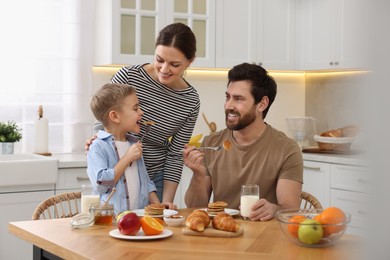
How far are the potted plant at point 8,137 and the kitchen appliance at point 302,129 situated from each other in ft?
6.99

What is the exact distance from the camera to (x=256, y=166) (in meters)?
2.62

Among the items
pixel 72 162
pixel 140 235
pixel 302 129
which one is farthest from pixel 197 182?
pixel 302 129

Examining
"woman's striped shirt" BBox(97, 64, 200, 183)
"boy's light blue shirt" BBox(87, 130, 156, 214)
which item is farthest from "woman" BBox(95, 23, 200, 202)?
"boy's light blue shirt" BBox(87, 130, 156, 214)

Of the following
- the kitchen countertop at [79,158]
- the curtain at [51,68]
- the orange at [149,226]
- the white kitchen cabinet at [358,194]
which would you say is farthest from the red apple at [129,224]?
the curtain at [51,68]

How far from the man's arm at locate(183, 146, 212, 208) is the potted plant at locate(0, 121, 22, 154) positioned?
1.70 metres

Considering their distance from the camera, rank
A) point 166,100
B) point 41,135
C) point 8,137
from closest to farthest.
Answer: point 166,100 → point 8,137 → point 41,135

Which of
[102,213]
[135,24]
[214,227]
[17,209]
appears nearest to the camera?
[214,227]

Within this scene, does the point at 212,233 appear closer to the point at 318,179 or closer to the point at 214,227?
the point at 214,227

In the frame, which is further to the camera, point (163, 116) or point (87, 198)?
point (163, 116)

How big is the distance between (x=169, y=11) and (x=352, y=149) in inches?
165

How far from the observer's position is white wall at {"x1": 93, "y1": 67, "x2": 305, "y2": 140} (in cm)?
474

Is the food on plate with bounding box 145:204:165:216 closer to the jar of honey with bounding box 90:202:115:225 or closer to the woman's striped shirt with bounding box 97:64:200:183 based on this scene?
the jar of honey with bounding box 90:202:115:225

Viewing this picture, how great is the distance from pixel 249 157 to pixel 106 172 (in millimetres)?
683

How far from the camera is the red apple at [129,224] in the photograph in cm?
186
